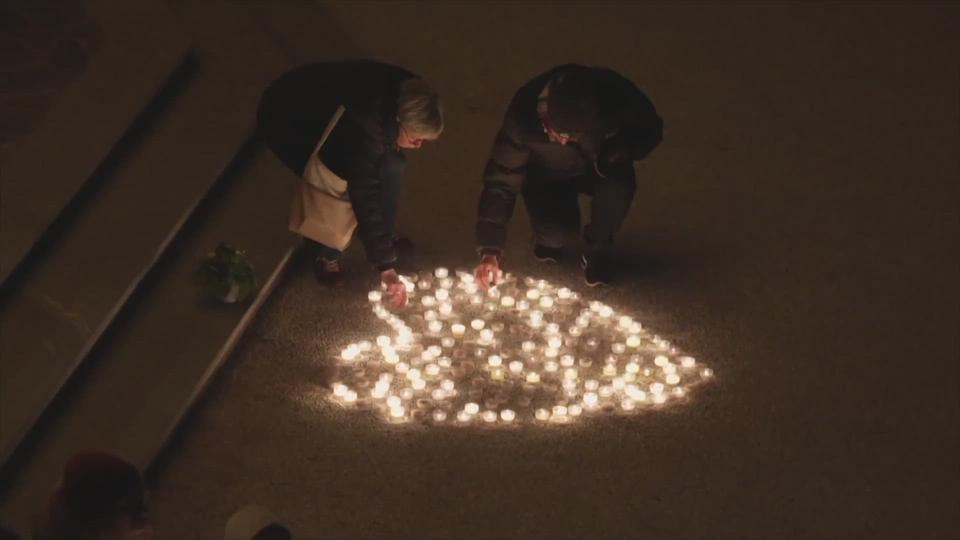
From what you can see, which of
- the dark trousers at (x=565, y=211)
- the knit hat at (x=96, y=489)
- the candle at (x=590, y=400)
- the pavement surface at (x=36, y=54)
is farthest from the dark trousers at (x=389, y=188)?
the knit hat at (x=96, y=489)

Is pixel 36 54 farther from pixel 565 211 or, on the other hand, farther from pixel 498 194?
pixel 565 211

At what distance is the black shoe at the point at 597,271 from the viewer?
3.44 metres

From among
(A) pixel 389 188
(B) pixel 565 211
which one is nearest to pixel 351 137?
(A) pixel 389 188

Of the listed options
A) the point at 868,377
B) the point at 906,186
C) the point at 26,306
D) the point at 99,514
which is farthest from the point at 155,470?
the point at 906,186

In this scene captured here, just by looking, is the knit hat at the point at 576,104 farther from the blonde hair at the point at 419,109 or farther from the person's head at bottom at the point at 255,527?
the person's head at bottom at the point at 255,527

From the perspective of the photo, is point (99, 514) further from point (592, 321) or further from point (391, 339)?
point (592, 321)

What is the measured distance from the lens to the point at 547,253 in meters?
3.54

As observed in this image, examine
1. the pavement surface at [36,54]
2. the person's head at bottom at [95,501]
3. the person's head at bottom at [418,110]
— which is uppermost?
the person's head at bottom at [418,110]

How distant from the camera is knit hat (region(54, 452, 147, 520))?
1957 millimetres

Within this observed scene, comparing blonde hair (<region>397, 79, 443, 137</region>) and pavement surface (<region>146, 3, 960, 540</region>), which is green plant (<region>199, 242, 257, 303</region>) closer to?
pavement surface (<region>146, 3, 960, 540</region>)

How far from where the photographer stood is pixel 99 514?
1.96 m

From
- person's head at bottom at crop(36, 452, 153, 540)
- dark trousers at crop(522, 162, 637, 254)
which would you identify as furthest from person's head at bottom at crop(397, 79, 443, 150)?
person's head at bottom at crop(36, 452, 153, 540)

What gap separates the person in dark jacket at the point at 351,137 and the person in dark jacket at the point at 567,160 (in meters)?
0.29

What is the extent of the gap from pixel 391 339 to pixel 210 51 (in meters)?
1.44
